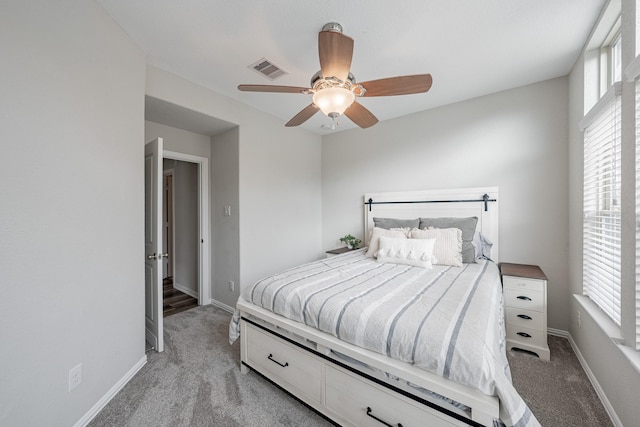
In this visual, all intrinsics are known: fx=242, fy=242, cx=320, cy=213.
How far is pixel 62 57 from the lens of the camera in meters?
1.39

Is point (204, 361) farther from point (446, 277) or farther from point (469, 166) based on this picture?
point (469, 166)

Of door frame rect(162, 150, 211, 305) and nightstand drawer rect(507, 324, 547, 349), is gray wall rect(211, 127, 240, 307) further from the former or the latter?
nightstand drawer rect(507, 324, 547, 349)

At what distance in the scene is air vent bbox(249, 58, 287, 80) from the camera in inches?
87.5

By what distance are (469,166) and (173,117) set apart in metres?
3.58

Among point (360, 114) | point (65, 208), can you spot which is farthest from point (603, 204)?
point (65, 208)

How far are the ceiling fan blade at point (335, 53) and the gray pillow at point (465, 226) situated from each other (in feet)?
6.53

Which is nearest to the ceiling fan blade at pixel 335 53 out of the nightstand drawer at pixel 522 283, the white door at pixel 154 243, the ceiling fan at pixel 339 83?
the ceiling fan at pixel 339 83

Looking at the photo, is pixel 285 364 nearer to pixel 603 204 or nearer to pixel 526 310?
pixel 526 310

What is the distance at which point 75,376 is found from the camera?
57.0 inches

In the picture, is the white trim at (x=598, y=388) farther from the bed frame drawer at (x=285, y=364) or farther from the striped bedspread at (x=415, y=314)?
the bed frame drawer at (x=285, y=364)

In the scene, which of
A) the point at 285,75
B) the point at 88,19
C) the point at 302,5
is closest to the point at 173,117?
the point at 88,19

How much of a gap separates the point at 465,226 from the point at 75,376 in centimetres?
339

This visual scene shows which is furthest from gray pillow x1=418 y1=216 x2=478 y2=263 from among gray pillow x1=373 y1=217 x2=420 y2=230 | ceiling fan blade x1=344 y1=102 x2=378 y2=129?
ceiling fan blade x1=344 y1=102 x2=378 y2=129

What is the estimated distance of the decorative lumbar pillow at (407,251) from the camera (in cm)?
237
